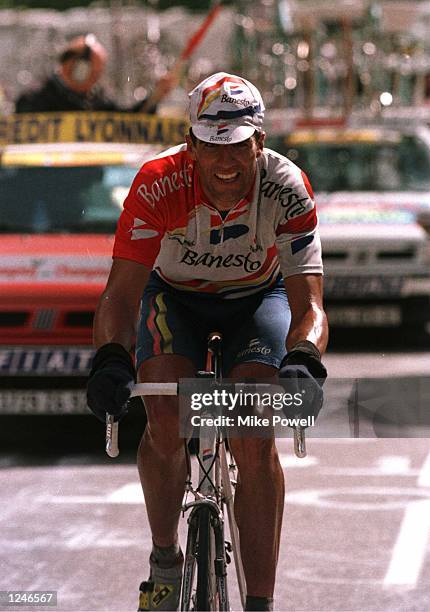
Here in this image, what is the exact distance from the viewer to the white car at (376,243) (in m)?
13.4

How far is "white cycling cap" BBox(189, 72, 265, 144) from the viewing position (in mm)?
4617

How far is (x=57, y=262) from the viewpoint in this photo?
9164 mm

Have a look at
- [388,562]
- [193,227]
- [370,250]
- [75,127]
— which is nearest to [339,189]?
[370,250]

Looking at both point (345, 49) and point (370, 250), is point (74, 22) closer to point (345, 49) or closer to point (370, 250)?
point (345, 49)

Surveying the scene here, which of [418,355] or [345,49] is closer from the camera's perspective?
[418,355]

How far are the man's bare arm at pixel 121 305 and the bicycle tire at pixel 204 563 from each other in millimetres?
574

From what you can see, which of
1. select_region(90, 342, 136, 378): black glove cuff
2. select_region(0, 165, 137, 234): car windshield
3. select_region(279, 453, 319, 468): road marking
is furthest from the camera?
select_region(0, 165, 137, 234): car windshield

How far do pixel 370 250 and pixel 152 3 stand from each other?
18.3 metres

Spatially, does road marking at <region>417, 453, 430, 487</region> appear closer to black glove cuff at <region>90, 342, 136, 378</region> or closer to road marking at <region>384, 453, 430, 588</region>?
road marking at <region>384, 453, 430, 588</region>

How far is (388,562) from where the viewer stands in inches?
261

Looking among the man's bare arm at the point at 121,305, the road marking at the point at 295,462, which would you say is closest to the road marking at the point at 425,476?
the road marking at the point at 295,462

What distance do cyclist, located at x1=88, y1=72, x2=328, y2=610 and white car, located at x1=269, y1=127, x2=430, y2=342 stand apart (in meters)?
8.21

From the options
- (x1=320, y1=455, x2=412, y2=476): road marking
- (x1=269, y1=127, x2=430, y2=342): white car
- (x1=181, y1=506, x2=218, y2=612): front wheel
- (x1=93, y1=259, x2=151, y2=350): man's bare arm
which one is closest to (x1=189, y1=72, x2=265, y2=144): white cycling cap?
(x1=93, y1=259, x2=151, y2=350): man's bare arm

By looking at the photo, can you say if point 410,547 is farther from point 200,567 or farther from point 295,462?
point 200,567
